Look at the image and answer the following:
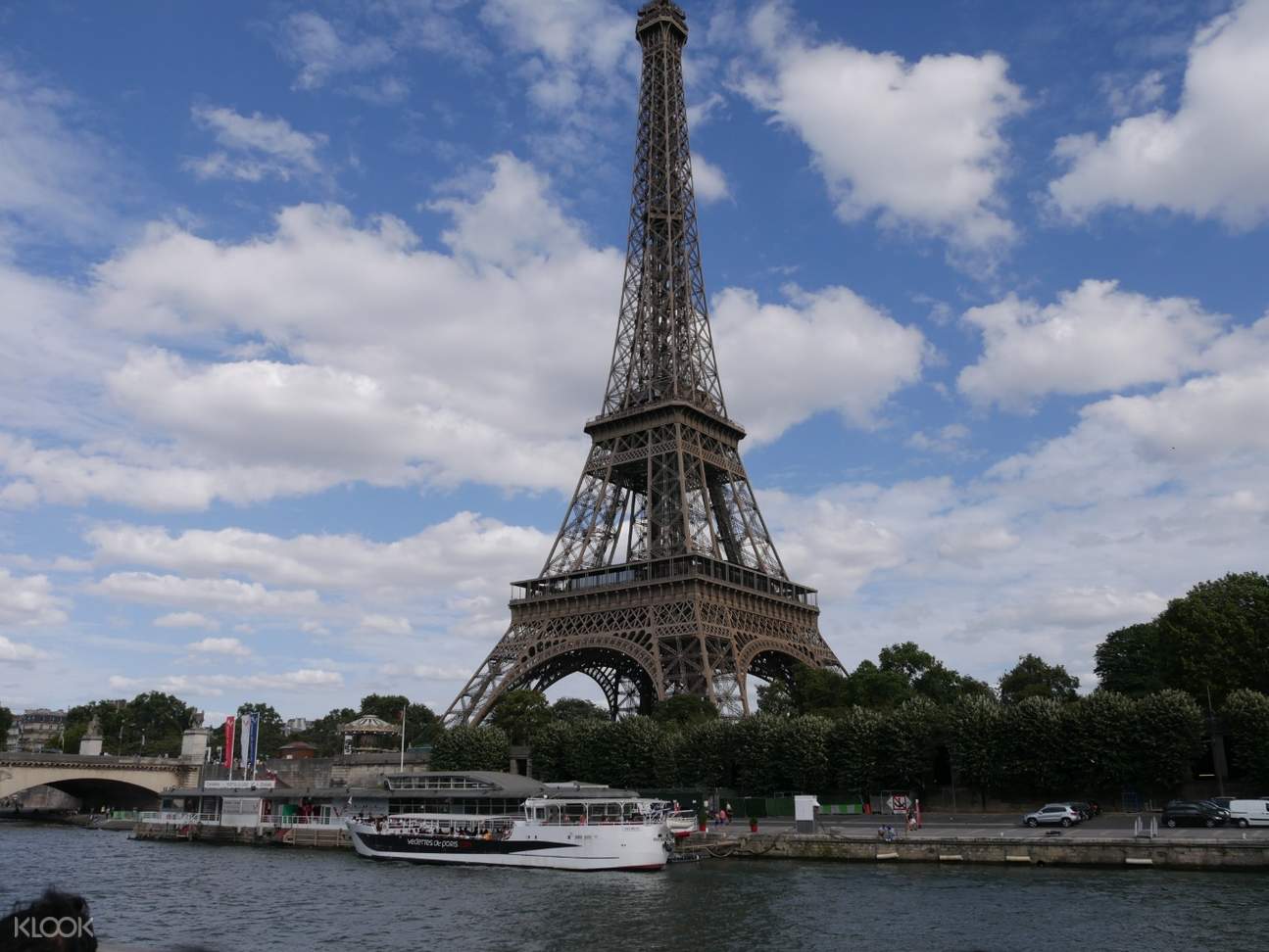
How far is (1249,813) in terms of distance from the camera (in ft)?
150

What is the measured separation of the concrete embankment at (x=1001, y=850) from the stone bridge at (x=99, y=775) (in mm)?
70401

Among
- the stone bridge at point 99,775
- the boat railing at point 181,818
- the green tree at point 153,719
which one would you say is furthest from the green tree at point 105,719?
the boat railing at point 181,818

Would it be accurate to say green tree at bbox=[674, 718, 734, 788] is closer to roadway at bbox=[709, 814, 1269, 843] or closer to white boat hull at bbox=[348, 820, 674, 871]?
roadway at bbox=[709, 814, 1269, 843]

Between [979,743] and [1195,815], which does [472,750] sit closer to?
[979,743]

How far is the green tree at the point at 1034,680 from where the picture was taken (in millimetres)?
100312

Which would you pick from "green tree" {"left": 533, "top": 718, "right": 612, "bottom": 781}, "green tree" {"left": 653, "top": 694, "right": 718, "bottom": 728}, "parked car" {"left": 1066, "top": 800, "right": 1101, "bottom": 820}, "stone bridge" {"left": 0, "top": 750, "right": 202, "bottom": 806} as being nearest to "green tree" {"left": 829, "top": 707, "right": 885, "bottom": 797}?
"parked car" {"left": 1066, "top": 800, "right": 1101, "bottom": 820}

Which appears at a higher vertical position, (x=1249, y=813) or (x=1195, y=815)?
(x=1249, y=813)

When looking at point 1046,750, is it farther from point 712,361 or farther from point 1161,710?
point 712,361

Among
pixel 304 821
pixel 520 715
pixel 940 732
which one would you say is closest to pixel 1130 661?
pixel 940 732

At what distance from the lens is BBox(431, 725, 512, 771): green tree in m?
75.1

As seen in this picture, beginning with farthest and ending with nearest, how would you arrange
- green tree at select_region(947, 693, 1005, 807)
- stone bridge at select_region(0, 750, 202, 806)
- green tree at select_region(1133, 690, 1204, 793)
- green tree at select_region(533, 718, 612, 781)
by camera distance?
stone bridge at select_region(0, 750, 202, 806) < green tree at select_region(533, 718, 612, 781) < green tree at select_region(947, 693, 1005, 807) < green tree at select_region(1133, 690, 1204, 793)

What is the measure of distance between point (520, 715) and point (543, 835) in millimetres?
27772

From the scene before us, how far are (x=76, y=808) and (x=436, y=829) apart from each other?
79519mm

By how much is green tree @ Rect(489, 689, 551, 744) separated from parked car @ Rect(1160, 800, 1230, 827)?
142ft
